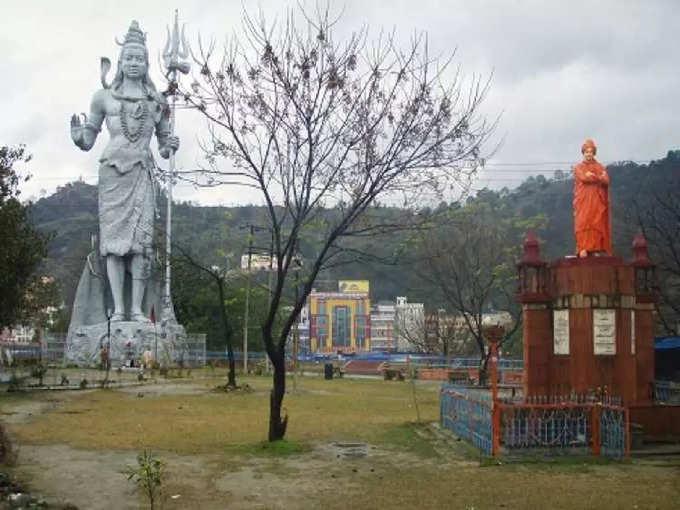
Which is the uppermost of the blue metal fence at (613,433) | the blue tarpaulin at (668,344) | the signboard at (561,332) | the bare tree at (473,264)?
the bare tree at (473,264)

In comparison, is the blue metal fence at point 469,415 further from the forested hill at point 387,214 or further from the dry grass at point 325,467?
the forested hill at point 387,214

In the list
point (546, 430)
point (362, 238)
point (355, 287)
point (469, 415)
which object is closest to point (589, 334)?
point (546, 430)

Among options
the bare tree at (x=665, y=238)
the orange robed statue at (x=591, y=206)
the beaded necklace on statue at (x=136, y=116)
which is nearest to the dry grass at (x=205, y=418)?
the orange robed statue at (x=591, y=206)

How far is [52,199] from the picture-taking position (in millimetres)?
105000

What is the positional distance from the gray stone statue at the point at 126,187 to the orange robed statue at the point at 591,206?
27351 mm

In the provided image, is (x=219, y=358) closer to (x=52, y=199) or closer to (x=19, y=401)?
(x=19, y=401)

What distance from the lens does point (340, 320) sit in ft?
301

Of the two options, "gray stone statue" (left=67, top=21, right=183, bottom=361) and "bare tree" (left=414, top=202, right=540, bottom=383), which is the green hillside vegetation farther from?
"gray stone statue" (left=67, top=21, right=183, bottom=361)

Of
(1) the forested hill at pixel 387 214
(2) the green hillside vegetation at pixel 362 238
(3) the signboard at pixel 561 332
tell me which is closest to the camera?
(3) the signboard at pixel 561 332

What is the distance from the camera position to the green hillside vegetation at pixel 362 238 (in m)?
28.5

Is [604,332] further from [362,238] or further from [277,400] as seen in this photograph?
[362,238]

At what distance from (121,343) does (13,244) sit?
988 inches

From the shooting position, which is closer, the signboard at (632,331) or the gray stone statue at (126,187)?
the signboard at (632,331)

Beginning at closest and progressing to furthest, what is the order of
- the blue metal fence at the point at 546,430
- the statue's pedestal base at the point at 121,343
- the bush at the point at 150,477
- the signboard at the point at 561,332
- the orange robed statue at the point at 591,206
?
the bush at the point at 150,477 → the blue metal fence at the point at 546,430 → the signboard at the point at 561,332 → the orange robed statue at the point at 591,206 → the statue's pedestal base at the point at 121,343
